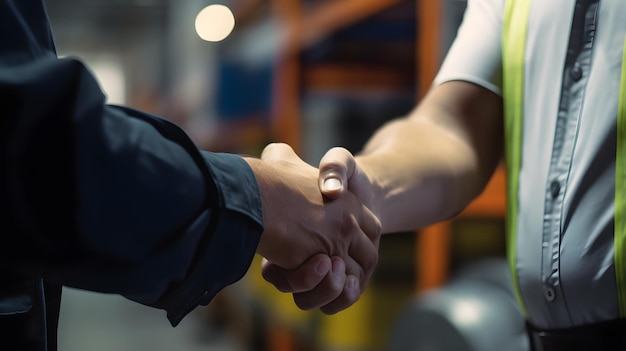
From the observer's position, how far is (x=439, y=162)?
1383 mm

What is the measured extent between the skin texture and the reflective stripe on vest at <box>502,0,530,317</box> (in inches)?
3.4

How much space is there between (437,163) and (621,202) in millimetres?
368

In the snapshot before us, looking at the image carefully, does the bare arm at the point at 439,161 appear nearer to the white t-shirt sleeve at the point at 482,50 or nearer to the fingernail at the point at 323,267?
the white t-shirt sleeve at the point at 482,50

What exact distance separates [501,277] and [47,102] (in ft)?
5.10

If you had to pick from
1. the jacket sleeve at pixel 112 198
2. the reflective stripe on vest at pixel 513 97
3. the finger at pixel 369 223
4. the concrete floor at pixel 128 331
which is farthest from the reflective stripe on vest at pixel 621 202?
the concrete floor at pixel 128 331

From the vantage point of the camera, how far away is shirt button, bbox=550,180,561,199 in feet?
3.84

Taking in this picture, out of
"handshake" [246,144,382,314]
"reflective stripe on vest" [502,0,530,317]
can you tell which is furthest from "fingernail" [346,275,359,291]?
"reflective stripe on vest" [502,0,530,317]

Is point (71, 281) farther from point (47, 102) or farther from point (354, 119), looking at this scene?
point (354, 119)

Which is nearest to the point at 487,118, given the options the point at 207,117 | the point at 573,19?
the point at 573,19

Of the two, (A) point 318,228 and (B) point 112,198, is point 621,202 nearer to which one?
(A) point 318,228

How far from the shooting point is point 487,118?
1.38 meters

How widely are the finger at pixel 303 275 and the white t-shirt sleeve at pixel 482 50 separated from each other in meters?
0.44

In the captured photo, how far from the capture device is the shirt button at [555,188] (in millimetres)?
1169

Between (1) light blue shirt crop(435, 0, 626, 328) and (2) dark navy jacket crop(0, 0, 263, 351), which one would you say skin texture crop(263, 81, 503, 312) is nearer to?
(1) light blue shirt crop(435, 0, 626, 328)
